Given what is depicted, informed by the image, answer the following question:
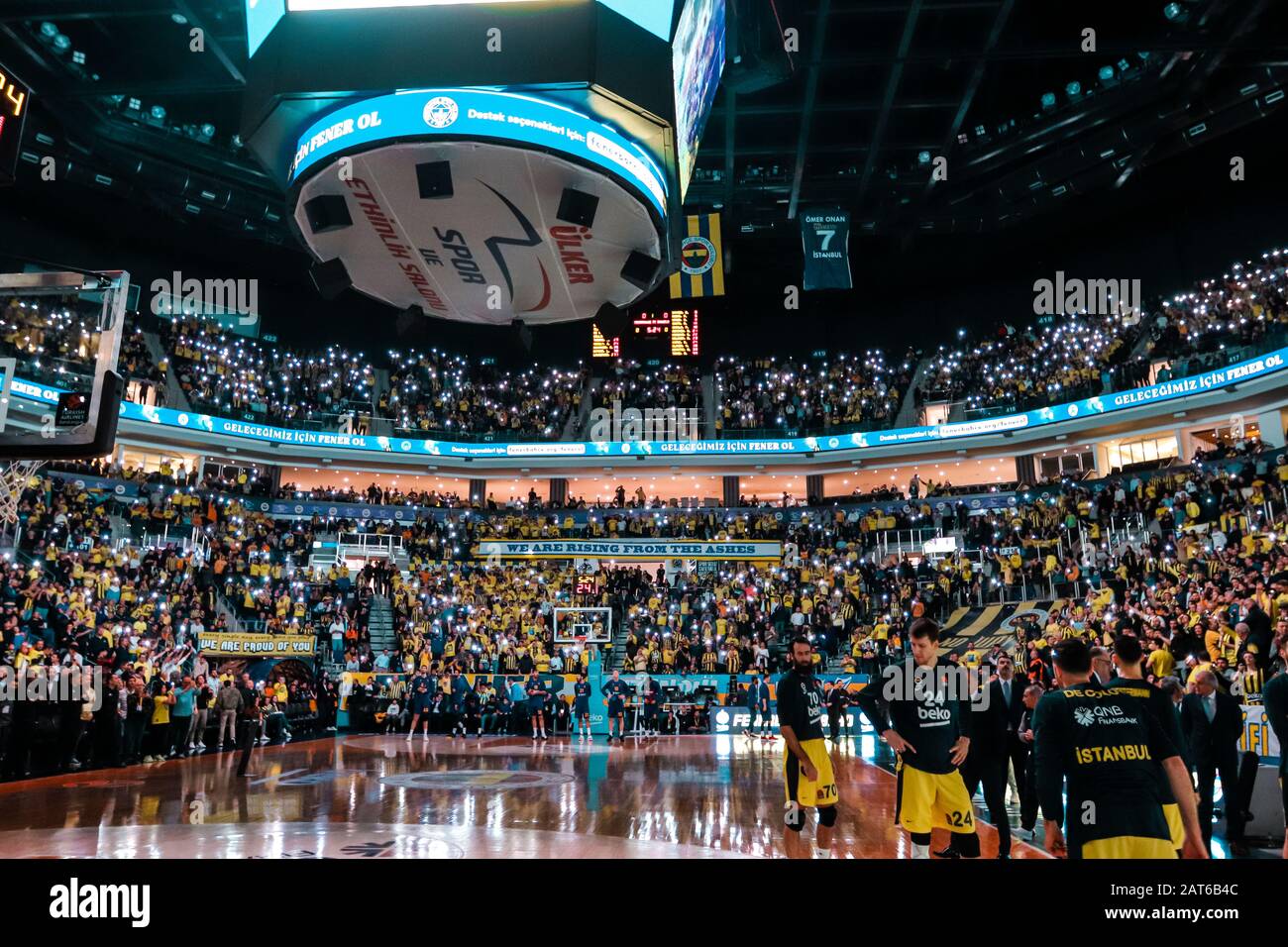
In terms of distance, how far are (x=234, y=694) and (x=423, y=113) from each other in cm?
1360

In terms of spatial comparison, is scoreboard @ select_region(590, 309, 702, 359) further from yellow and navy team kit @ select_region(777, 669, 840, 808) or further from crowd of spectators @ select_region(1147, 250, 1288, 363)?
yellow and navy team kit @ select_region(777, 669, 840, 808)

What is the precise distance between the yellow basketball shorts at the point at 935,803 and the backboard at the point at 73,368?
766cm

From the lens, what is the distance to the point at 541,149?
19.2ft

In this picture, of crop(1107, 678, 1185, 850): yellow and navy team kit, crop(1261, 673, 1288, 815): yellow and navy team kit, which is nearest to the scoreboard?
crop(1261, 673, 1288, 815): yellow and navy team kit

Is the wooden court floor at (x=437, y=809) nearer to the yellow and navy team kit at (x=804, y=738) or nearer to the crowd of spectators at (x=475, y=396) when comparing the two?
the yellow and navy team kit at (x=804, y=738)

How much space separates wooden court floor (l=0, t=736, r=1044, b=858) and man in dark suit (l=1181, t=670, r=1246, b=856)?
1874 mm

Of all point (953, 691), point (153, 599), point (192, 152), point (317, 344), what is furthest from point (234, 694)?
point (317, 344)

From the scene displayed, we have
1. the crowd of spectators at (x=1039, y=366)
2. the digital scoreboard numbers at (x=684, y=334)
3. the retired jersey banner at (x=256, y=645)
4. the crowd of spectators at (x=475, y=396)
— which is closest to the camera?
the retired jersey banner at (x=256, y=645)

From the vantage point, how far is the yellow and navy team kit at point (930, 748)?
565 cm

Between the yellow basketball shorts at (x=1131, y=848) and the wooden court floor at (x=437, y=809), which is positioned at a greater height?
the yellow basketball shorts at (x=1131, y=848)

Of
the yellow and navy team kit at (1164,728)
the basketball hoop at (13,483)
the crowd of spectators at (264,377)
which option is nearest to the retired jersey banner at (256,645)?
the basketball hoop at (13,483)

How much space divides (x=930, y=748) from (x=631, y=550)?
27006 mm

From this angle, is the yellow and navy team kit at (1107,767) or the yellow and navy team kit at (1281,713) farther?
the yellow and navy team kit at (1281,713)
